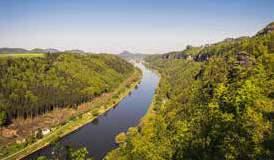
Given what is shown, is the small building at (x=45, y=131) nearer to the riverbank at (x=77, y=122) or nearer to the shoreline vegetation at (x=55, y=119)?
the shoreline vegetation at (x=55, y=119)

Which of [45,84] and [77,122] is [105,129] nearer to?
[77,122]

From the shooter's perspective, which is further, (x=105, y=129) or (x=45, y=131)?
(x=105, y=129)

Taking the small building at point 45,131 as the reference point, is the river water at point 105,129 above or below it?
below

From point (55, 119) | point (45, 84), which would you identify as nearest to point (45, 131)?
point (55, 119)

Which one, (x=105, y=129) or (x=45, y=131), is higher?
(x=45, y=131)

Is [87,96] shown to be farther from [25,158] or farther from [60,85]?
[25,158]

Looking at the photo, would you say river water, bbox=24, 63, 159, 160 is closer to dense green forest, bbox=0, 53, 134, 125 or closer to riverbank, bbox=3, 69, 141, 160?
riverbank, bbox=3, 69, 141, 160

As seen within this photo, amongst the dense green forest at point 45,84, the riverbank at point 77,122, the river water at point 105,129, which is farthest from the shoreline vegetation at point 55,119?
the river water at point 105,129

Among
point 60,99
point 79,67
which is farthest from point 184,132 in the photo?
point 79,67
